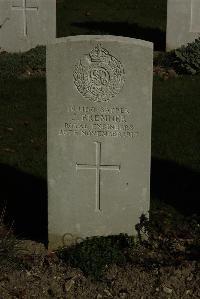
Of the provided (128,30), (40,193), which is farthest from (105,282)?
(128,30)

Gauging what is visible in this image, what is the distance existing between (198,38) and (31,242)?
7434 mm

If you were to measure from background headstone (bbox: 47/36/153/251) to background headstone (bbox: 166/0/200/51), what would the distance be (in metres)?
7.55

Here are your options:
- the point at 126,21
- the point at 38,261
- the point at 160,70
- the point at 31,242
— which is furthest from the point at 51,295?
the point at 126,21

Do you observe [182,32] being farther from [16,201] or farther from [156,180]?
[16,201]

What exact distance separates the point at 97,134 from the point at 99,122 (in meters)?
0.11

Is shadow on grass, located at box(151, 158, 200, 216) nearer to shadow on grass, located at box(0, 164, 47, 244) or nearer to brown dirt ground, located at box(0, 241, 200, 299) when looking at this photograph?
shadow on grass, located at box(0, 164, 47, 244)

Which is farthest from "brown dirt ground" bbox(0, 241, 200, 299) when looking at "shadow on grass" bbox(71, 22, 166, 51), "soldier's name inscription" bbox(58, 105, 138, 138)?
"shadow on grass" bbox(71, 22, 166, 51)

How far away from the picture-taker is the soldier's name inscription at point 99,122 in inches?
237

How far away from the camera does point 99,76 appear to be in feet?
19.5

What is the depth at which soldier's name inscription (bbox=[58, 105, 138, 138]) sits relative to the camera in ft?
19.7

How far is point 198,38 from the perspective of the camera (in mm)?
12969

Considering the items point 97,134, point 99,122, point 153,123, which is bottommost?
point 153,123

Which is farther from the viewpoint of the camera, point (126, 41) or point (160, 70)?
point (160, 70)

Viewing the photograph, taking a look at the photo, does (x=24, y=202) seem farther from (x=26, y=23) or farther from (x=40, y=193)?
(x=26, y=23)
